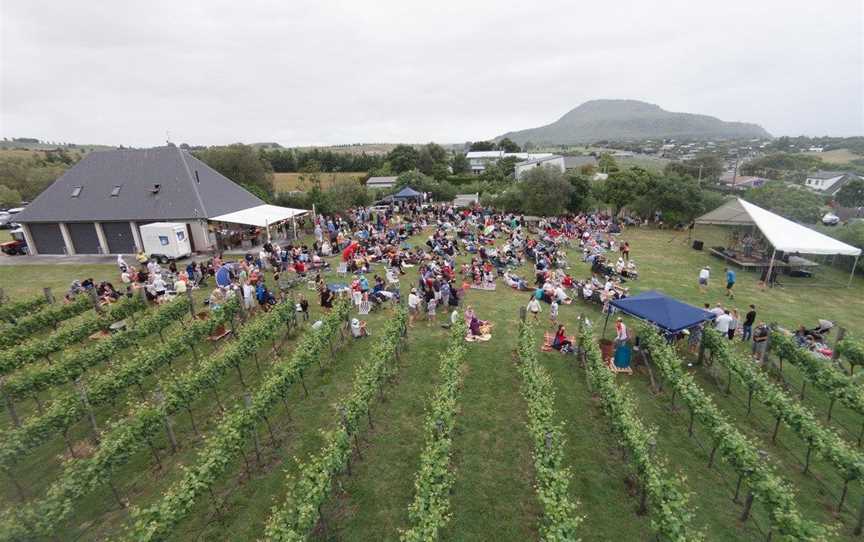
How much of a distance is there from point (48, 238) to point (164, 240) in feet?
33.0

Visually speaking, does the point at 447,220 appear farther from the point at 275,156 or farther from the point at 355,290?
the point at 275,156

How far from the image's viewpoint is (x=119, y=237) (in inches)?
1090

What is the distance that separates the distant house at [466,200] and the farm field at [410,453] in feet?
104

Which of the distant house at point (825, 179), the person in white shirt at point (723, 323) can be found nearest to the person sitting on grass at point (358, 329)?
the person in white shirt at point (723, 323)

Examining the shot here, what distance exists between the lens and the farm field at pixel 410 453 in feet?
25.5

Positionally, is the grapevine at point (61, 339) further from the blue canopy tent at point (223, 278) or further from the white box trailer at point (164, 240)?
the white box trailer at point (164, 240)

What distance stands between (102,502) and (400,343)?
8455 millimetres

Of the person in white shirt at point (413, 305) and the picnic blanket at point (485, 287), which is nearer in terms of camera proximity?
the person in white shirt at point (413, 305)

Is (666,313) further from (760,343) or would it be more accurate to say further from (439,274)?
(439,274)

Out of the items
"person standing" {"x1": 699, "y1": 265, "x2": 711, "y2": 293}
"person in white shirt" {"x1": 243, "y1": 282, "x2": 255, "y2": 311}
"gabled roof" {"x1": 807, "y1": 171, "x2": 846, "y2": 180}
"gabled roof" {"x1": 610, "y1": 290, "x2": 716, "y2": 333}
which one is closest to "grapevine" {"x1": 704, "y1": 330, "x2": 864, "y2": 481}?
"gabled roof" {"x1": 610, "y1": 290, "x2": 716, "y2": 333}

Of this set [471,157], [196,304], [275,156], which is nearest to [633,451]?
[196,304]

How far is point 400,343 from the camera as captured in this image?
46.9 feet

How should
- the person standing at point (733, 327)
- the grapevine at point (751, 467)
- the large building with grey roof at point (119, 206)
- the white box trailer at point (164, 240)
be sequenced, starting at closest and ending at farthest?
the grapevine at point (751, 467), the person standing at point (733, 327), the white box trailer at point (164, 240), the large building with grey roof at point (119, 206)

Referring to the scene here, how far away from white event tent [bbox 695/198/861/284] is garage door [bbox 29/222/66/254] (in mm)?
43012
